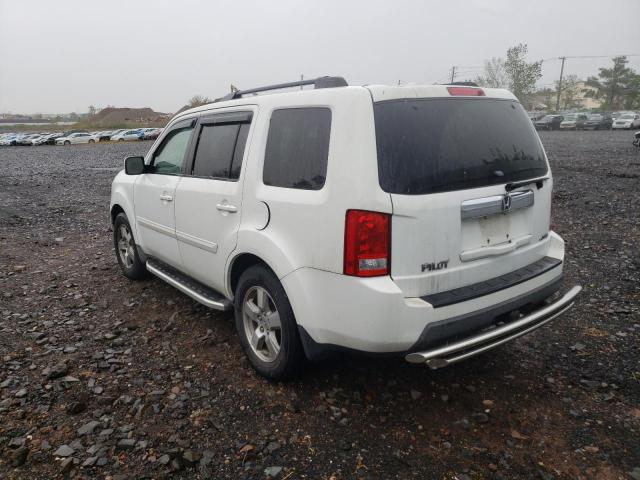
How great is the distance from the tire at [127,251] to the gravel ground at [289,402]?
1.19 feet

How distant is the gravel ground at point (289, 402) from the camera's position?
2578 millimetres

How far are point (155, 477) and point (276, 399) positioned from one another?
0.88m

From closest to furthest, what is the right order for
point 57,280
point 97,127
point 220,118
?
point 220,118 < point 57,280 < point 97,127

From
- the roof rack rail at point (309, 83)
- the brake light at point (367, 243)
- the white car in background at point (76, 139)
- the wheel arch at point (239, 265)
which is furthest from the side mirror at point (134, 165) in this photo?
the white car in background at point (76, 139)

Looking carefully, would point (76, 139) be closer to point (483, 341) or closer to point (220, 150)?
point (220, 150)

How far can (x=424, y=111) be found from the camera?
Result: 2.70 metres

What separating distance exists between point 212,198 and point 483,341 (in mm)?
2140

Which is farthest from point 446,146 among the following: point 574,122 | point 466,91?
→ point 574,122

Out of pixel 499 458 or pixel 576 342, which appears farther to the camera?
pixel 576 342

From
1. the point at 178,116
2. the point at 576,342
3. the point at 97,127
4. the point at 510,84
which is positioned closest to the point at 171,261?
the point at 178,116

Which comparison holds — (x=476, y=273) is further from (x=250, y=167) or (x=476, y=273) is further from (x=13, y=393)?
(x=13, y=393)

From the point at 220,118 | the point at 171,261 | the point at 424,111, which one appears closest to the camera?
the point at 424,111

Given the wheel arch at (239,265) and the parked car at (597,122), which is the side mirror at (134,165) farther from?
the parked car at (597,122)

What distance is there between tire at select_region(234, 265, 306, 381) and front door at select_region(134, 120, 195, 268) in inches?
45.9
